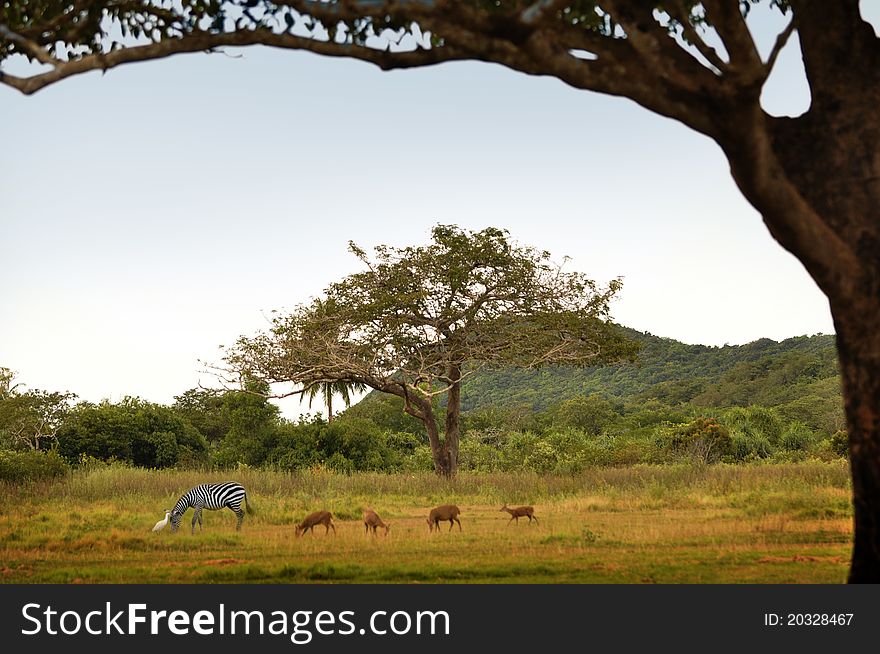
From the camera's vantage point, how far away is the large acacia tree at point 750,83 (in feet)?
22.6

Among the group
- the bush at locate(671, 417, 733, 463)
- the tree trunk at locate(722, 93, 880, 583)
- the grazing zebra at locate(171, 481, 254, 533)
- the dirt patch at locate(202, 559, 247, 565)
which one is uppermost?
the tree trunk at locate(722, 93, 880, 583)

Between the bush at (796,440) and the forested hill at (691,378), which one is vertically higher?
the forested hill at (691,378)

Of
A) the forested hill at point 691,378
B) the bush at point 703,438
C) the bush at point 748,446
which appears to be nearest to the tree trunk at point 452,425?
the bush at point 703,438

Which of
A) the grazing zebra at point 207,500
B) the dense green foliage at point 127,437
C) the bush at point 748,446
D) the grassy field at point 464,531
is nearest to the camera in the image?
the grassy field at point 464,531

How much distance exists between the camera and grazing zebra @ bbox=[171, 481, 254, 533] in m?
14.9

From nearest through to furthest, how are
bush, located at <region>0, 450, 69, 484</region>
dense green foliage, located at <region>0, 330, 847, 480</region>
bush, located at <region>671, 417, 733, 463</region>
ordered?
bush, located at <region>0, 450, 69, 484</region> → dense green foliage, located at <region>0, 330, 847, 480</region> → bush, located at <region>671, 417, 733, 463</region>

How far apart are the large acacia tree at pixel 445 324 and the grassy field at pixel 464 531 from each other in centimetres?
421

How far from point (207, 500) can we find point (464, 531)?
15.4 feet

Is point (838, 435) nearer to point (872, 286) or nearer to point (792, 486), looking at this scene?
point (792, 486)

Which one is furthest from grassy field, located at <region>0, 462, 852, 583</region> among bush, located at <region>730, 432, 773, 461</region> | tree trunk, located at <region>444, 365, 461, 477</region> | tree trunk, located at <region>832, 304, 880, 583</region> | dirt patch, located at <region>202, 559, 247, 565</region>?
bush, located at <region>730, 432, 773, 461</region>

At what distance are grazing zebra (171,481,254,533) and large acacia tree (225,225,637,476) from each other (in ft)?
37.5

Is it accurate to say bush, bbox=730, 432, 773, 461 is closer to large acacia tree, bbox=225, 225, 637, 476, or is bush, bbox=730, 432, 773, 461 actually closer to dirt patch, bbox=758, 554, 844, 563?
large acacia tree, bbox=225, 225, 637, 476

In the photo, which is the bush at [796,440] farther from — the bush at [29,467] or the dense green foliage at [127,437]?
the bush at [29,467]

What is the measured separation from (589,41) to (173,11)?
450cm
